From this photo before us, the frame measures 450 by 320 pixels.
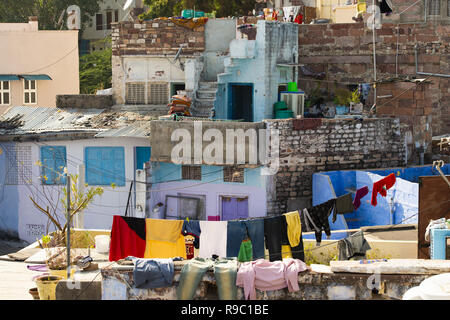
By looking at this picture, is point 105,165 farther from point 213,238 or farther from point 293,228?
point 293,228

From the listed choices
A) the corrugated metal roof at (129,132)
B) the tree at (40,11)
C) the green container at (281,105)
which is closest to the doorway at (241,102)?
the green container at (281,105)

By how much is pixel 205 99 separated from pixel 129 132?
2.60 m

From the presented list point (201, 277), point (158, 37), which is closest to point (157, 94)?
point (158, 37)

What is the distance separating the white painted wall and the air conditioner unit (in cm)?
387

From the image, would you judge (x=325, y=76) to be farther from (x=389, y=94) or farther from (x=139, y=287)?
(x=139, y=287)

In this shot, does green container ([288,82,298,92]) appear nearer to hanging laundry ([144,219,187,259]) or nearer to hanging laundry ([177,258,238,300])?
hanging laundry ([144,219,187,259])

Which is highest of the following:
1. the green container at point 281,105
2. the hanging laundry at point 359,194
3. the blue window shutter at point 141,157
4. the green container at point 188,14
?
the green container at point 188,14

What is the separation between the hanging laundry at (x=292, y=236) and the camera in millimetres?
14562

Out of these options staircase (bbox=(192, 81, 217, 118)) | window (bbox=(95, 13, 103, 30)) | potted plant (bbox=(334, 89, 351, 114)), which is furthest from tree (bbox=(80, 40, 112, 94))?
potted plant (bbox=(334, 89, 351, 114))

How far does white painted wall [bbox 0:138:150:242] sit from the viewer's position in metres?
20.8

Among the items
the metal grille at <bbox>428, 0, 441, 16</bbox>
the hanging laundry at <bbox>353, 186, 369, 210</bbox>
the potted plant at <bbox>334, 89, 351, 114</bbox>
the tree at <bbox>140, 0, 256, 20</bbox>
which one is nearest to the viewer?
the hanging laundry at <bbox>353, 186, 369, 210</bbox>

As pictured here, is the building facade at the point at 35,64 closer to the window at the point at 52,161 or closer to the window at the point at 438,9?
the window at the point at 52,161

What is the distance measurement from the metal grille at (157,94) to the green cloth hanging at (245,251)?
9.73 m

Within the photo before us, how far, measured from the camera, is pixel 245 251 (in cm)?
1466
